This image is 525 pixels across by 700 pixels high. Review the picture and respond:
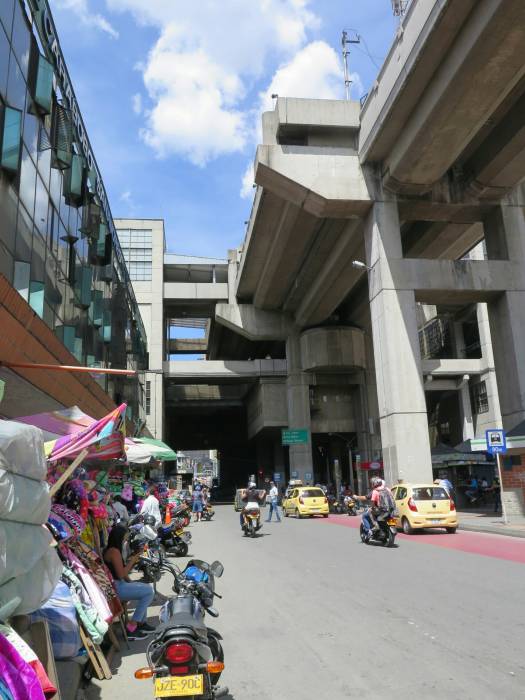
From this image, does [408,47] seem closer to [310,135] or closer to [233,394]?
[310,135]

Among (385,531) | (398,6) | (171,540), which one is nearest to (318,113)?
(398,6)

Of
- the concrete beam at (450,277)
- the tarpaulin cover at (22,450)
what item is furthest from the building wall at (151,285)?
the tarpaulin cover at (22,450)

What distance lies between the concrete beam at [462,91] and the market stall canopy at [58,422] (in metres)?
17.7

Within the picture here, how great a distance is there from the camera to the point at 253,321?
46.8 metres

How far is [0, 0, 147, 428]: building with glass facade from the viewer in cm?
1146

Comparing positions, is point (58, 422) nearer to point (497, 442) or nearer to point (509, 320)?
point (497, 442)

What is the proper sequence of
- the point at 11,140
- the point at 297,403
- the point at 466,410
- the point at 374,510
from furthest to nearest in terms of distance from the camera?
the point at 297,403 < the point at 466,410 < the point at 374,510 < the point at 11,140

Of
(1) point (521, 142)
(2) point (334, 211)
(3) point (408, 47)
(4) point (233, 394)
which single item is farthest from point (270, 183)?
(4) point (233, 394)

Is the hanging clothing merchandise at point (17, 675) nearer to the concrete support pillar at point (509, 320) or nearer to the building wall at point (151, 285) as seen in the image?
the concrete support pillar at point (509, 320)

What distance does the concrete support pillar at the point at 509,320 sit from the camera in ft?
84.2

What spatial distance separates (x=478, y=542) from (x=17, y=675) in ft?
47.3

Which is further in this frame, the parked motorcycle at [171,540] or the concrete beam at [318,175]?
the concrete beam at [318,175]

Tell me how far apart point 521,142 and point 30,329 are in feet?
71.4

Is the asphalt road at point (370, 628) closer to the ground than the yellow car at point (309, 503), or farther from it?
closer to the ground
